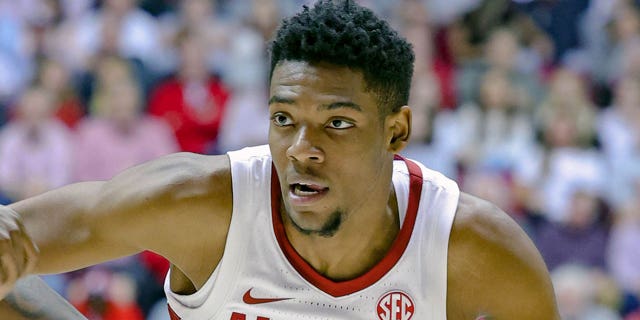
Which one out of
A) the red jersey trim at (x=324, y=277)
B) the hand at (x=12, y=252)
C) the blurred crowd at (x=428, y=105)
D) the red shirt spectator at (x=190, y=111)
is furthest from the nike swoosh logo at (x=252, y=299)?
the red shirt spectator at (x=190, y=111)

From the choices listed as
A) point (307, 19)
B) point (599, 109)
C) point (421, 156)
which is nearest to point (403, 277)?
point (307, 19)

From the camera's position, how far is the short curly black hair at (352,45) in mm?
3533

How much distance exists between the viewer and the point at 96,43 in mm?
8492

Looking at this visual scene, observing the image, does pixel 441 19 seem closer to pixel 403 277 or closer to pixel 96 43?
pixel 96 43

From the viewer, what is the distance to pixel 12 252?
297 centimetres

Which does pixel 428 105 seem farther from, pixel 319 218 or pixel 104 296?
pixel 319 218

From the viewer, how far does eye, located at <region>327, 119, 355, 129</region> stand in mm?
3520

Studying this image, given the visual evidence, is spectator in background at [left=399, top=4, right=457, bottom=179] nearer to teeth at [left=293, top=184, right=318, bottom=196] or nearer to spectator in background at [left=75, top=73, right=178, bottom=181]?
spectator in background at [left=75, top=73, right=178, bottom=181]

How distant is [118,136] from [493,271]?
15.8 feet

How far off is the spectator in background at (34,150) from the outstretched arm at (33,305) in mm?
4120

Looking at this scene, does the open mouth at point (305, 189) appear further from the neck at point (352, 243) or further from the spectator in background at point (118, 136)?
the spectator in background at point (118, 136)

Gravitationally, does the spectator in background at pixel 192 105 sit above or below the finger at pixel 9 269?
above

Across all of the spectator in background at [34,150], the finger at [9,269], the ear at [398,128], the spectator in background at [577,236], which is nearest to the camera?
the finger at [9,269]

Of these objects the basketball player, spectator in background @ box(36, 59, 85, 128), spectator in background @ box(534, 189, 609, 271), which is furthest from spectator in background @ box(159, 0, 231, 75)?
the basketball player
